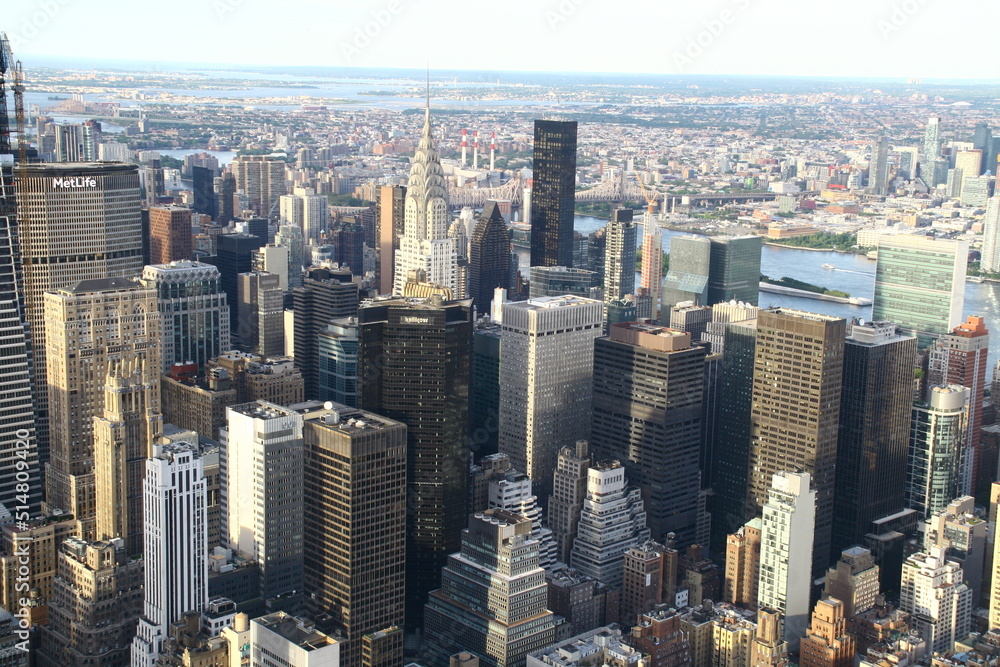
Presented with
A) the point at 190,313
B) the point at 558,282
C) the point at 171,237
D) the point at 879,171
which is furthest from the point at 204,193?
the point at 879,171

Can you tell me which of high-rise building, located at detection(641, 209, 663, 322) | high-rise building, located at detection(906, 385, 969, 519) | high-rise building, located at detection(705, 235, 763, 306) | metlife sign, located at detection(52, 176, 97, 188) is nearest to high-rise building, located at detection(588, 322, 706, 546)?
high-rise building, located at detection(906, 385, 969, 519)

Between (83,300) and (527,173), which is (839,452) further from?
(527,173)

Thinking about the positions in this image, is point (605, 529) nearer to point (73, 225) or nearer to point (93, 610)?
point (93, 610)

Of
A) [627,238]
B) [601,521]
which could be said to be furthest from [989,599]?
[627,238]

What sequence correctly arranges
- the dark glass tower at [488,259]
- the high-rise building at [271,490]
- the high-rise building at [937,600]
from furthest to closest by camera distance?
Answer: 1. the dark glass tower at [488,259]
2. the high-rise building at [937,600]
3. the high-rise building at [271,490]

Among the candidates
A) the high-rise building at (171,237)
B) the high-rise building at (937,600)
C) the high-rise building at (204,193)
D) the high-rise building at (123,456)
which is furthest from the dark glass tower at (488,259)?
the high-rise building at (937,600)

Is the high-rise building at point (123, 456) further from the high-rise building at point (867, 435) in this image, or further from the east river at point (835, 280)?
the east river at point (835, 280)
